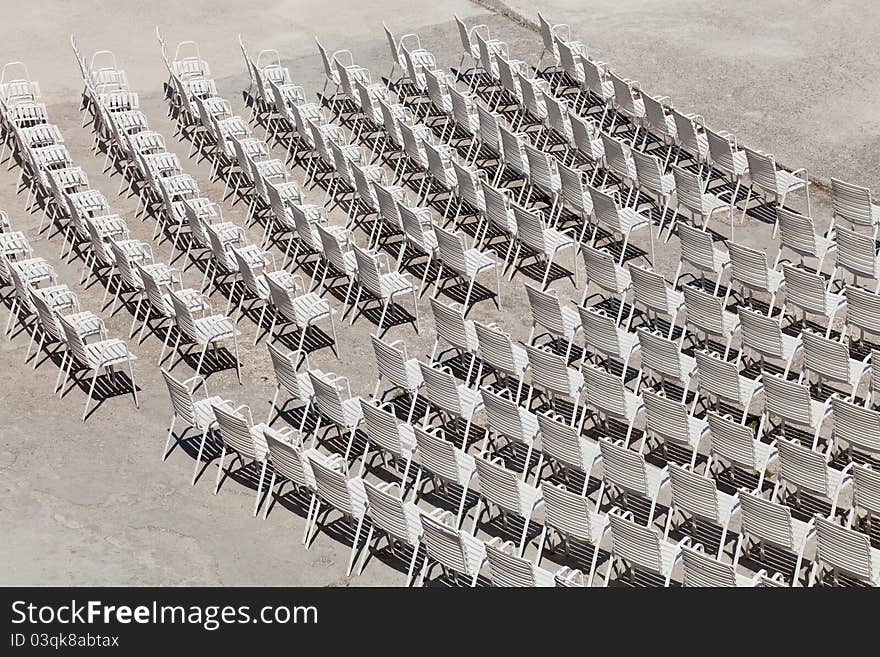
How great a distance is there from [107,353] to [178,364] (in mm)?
1008

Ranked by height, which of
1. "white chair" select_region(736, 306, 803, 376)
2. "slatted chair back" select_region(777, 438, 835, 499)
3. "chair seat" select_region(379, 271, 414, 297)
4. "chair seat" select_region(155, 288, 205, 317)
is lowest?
"slatted chair back" select_region(777, 438, 835, 499)

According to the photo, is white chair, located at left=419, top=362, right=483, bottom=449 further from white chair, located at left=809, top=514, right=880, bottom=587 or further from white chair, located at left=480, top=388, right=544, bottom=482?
white chair, located at left=809, top=514, right=880, bottom=587

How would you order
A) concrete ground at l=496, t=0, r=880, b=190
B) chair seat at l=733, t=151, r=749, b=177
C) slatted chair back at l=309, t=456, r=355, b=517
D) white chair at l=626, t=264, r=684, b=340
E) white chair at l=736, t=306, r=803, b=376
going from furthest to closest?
1. concrete ground at l=496, t=0, r=880, b=190
2. chair seat at l=733, t=151, r=749, b=177
3. white chair at l=626, t=264, r=684, b=340
4. white chair at l=736, t=306, r=803, b=376
5. slatted chair back at l=309, t=456, r=355, b=517

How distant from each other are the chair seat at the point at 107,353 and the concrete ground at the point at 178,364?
48cm

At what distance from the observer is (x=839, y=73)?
21188mm

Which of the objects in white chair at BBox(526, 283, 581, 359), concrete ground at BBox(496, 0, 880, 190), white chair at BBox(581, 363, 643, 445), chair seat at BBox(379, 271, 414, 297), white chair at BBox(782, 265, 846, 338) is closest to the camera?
white chair at BBox(581, 363, 643, 445)

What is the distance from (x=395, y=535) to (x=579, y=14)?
13.4 metres

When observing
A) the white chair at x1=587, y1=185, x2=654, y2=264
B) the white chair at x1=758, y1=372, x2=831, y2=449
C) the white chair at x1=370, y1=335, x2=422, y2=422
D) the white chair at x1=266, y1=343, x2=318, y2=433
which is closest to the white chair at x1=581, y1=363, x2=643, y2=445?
the white chair at x1=758, y1=372, x2=831, y2=449

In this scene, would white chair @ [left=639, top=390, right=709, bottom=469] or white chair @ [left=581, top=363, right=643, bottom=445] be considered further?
white chair @ [left=581, top=363, right=643, bottom=445]

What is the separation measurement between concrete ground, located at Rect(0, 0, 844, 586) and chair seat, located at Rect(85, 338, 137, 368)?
1.57ft

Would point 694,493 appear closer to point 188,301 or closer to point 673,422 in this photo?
point 673,422

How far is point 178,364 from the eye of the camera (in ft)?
52.2

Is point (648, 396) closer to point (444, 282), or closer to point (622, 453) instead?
point (622, 453)

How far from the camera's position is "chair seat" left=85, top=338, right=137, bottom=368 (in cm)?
1494
